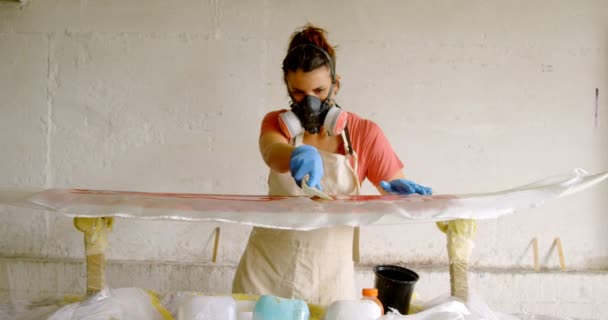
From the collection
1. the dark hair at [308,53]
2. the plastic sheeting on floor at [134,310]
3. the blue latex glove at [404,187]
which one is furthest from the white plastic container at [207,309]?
the dark hair at [308,53]

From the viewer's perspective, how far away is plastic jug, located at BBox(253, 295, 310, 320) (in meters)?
1.10

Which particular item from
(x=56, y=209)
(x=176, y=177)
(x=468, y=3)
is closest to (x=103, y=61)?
(x=176, y=177)

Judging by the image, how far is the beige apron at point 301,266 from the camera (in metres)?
1.67

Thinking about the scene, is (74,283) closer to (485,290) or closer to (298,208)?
(298,208)

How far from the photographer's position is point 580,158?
105 inches

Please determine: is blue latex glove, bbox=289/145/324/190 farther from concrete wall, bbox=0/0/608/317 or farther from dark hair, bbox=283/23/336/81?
concrete wall, bbox=0/0/608/317

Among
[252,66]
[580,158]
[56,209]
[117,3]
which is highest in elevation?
[117,3]

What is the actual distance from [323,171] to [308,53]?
0.48m

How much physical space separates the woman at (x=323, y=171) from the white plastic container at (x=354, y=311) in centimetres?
53

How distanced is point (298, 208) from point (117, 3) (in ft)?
6.60

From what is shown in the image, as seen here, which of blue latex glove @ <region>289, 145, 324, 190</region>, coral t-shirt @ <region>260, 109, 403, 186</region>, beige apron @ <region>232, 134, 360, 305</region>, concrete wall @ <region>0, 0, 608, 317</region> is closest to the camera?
blue latex glove @ <region>289, 145, 324, 190</region>

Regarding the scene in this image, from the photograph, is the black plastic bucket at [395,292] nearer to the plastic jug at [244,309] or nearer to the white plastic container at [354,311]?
the white plastic container at [354,311]

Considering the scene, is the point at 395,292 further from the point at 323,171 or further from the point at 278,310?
the point at 323,171

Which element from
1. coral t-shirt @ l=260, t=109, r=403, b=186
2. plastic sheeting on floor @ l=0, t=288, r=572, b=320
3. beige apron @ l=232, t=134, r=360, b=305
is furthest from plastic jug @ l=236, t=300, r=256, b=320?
coral t-shirt @ l=260, t=109, r=403, b=186
